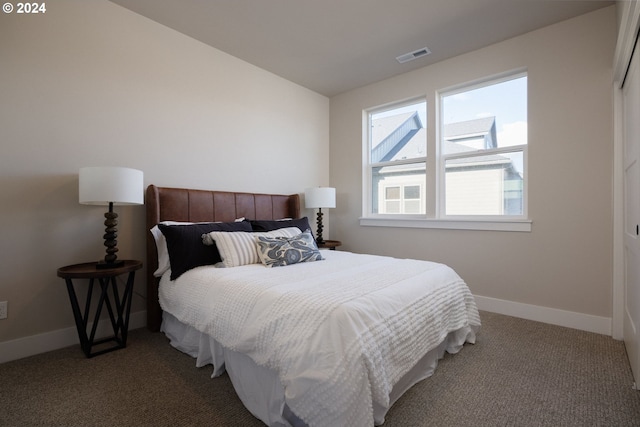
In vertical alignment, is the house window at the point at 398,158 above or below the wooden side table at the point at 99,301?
above

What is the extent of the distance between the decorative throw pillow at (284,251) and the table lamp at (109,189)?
100 centimetres

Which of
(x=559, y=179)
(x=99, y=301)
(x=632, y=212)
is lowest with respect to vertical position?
(x=99, y=301)

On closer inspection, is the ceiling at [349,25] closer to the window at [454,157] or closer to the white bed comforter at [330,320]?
the window at [454,157]

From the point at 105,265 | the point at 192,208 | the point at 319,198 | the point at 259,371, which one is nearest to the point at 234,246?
the point at 192,208

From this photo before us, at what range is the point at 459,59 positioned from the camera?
3.30 metres

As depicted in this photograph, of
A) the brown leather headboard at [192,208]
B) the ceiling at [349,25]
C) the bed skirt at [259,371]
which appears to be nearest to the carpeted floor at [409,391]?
the bed skirt at [259,371]

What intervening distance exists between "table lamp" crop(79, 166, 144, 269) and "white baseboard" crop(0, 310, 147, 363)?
2.15 feet

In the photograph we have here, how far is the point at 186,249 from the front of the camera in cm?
231

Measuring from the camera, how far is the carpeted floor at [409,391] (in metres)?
1.51

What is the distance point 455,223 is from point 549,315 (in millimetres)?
1170

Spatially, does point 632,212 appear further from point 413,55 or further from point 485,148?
point 413,55

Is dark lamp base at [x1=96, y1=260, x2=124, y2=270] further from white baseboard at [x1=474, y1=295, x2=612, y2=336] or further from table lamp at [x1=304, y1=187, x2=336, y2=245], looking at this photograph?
white baseboard at [x1=474, y1=295, x2=612, y2=336]

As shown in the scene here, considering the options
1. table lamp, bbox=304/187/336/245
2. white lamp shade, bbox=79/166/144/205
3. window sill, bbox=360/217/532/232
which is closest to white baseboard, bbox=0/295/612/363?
window sill, bbox=360/217/532/232

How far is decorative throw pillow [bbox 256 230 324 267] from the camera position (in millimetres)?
2357
